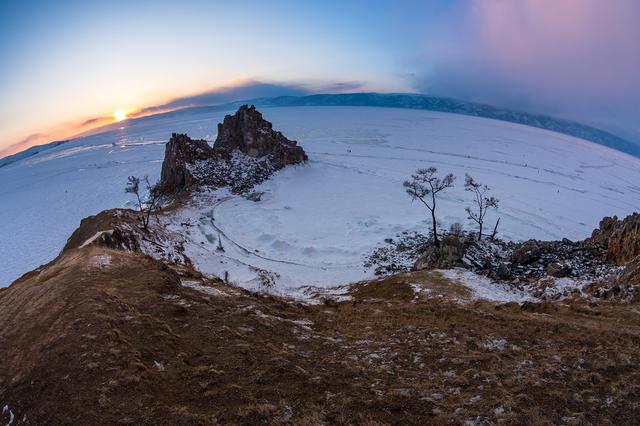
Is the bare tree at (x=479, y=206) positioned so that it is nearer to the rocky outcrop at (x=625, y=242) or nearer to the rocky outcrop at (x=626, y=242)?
the rocky outcrop at (x=625, y=242)

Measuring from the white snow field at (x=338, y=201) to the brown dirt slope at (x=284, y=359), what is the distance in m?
18.1

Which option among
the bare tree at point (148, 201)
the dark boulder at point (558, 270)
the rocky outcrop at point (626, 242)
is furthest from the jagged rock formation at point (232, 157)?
the rocky outcrop at point (626, 242)

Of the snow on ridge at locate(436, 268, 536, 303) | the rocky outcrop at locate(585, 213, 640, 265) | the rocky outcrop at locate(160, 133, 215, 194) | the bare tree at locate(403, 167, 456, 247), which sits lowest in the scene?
the snow on ridge at locate(436, 268, 536, 303)

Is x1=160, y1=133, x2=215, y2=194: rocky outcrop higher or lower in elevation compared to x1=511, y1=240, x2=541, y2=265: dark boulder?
higher

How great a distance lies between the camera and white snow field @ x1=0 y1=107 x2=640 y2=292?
161 feet

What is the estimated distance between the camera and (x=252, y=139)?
280ft

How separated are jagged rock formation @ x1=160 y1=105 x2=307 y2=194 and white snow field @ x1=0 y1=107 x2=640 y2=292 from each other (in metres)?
4.19

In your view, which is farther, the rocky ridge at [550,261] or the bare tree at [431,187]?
the bare tree at [431,187]

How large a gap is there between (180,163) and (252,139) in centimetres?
2078

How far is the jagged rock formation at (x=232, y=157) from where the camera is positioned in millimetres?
69812

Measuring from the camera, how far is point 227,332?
16891mm

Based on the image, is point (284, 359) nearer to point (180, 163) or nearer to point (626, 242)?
point (626, 242)

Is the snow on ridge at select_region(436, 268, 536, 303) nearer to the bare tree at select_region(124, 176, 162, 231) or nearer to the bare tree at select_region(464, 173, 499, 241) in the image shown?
the bare tree at select_region(464, 173, 499, 241)

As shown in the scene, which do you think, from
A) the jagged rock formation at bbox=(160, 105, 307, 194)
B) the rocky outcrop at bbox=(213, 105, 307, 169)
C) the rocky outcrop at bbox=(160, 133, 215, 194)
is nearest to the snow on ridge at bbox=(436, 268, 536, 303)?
the jagged rock formation at bbox=(160, 105, 307, 194)
